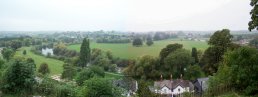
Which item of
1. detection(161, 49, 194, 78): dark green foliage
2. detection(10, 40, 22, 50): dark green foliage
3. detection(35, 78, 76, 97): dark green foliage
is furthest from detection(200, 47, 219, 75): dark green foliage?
detection(10, 40, 22, 50): dark green foliage

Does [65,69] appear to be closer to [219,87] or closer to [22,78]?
[22,78]

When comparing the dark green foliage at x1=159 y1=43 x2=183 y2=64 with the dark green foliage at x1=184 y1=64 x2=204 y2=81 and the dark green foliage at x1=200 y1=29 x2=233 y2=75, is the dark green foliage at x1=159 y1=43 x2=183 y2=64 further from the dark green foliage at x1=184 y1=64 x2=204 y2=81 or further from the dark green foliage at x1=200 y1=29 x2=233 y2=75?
the dark green foliage at x1=200 y1=29 x2=233 y2=75

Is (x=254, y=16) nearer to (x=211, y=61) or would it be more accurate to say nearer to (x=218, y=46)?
(x=218, y=46)

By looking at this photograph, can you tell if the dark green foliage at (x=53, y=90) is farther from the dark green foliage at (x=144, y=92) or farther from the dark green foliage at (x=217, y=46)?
the dark green foliage at (x=217, y=46)

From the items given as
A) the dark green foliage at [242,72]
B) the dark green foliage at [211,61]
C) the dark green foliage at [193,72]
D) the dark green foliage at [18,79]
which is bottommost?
the dark green foliage at [193,72]

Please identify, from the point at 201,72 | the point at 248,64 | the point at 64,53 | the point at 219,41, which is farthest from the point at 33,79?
the point at 64,53

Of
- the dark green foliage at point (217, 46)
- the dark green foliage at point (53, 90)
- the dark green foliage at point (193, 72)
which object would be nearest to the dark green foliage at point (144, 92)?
the dark green foliage at point (53, 90)
